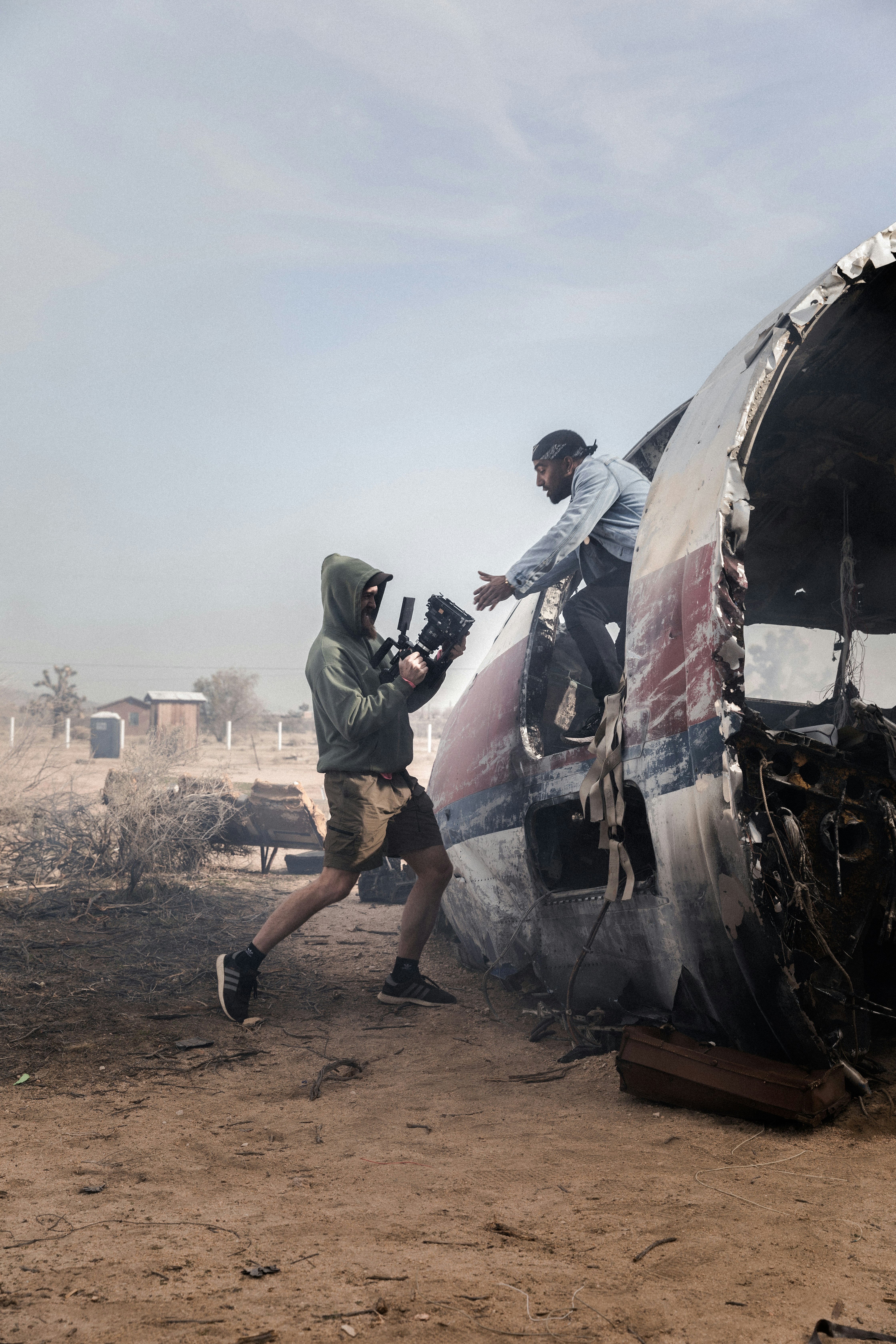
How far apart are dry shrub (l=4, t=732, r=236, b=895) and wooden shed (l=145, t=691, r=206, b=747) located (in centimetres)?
3105

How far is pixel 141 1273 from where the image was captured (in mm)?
1953

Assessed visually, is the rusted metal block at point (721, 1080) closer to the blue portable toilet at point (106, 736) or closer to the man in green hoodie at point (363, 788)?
the man in green hoodie at point (363, 788)

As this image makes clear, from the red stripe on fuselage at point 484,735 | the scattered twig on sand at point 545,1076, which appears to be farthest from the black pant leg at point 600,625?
the scattered twig on sand at point 545,1076

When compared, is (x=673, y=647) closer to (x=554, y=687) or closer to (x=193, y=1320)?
(x=554, y=687)

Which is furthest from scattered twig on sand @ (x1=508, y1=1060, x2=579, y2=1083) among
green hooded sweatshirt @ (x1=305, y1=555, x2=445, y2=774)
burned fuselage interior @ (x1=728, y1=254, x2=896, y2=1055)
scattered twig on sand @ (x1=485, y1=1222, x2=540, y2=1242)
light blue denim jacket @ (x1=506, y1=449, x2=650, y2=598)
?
light blue denim jacket @ (x1=506, y1=449, x2=650, y2=598)

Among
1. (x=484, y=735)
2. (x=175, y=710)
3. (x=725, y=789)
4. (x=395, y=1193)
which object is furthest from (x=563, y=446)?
(x=175, y=710)

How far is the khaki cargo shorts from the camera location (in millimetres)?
4375

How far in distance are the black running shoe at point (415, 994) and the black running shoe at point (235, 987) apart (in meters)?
0.75

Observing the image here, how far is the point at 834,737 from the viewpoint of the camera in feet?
11.0

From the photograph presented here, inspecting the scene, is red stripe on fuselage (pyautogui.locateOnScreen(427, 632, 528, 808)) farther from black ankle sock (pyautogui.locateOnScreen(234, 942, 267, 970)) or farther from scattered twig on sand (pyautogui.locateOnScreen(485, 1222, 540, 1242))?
scattered twig on sand (pyautogui.locateOnScreen(485, 1222, 540, 1242))

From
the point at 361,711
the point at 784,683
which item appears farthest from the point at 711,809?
the point at 784,683

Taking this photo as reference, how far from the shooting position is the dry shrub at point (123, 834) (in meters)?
8.38

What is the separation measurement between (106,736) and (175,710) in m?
9.18

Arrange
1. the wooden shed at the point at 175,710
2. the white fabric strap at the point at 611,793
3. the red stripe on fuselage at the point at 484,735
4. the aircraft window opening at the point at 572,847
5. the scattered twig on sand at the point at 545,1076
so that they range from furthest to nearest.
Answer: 1. the wooden shed at the point at 175,710
2. the red stripe on fuselage at the point at 484,735
3. the aircraft window opening at the point at 572,847
4. the scattered twig on sand at the point at 545,1076
5. the white fabric strap at the point at 611,793
